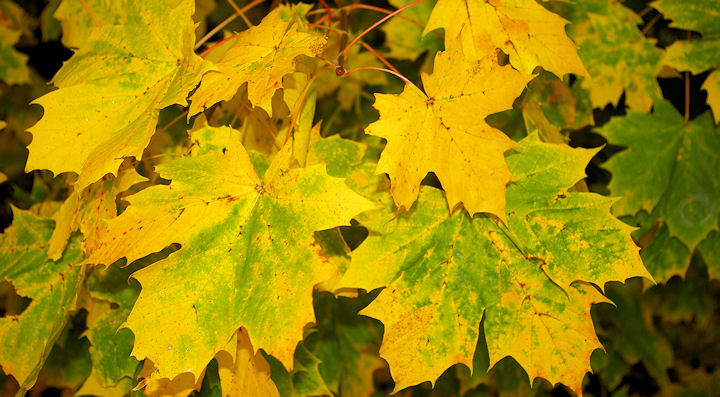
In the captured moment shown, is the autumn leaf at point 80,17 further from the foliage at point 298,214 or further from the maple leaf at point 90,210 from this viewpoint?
the maple leaf at point 90,210

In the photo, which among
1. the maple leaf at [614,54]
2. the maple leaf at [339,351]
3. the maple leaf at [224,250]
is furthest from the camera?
the maple leaf at [614,54]

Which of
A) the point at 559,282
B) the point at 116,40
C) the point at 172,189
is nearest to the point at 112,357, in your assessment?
the point at 172,189

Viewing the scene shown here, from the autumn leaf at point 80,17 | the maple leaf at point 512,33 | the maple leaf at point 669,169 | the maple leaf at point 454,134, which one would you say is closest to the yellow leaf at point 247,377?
the maple leaf at point 454,134

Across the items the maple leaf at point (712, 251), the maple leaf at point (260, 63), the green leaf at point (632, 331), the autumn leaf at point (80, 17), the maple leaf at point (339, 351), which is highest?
the maple leaf at point (260, 63)

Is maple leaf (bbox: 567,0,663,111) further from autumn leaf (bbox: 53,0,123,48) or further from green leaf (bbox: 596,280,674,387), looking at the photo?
autumn leaf (bbox: 53,0,123,48)

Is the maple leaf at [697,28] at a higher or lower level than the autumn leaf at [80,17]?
lower

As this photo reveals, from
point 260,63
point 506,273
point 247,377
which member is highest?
point 260,63

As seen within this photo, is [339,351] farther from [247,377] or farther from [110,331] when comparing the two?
[110,331]

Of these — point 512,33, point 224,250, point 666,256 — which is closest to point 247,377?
point 224,250
